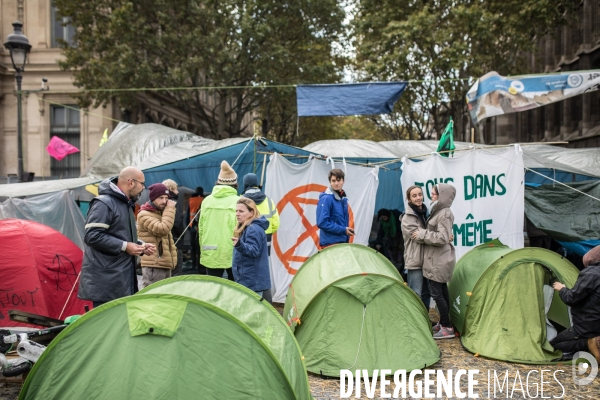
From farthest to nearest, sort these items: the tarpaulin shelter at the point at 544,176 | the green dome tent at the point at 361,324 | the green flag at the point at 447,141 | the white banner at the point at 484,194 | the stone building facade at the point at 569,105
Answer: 1. the stone building facade at the point at 569,105
2. the green flag at the point at 447,141
3. the tarpaulin shelter at the point at 544,176
4. the white banner at the point at 484,194
5. the green dome tent at the point at 361,324

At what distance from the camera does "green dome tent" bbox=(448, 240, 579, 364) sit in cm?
561

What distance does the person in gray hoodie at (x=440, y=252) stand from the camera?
625cm

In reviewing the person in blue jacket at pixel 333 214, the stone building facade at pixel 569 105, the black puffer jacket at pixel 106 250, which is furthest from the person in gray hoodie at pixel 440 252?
the stone building facade at pixel 569 105

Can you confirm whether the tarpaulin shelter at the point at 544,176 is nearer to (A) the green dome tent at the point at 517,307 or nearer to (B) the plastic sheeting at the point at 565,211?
(B) the plastic sheeting at the point at 565,211

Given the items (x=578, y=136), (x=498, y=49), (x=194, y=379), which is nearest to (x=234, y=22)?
(x=498, y=49)

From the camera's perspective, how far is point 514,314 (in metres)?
5.69

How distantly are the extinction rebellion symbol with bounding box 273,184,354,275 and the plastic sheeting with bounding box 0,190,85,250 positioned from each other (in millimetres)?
3773

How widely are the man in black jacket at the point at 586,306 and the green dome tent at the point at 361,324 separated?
143 cm

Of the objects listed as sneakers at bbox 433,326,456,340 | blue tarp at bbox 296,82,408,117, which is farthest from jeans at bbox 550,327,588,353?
blue tarp at bbox 296,82,408,117

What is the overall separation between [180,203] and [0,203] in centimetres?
329

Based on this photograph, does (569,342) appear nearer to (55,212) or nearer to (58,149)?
(55,212)

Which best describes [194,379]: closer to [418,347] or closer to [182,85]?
[418,347]

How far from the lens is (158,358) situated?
9.93 ft

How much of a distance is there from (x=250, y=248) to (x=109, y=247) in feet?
4.54
